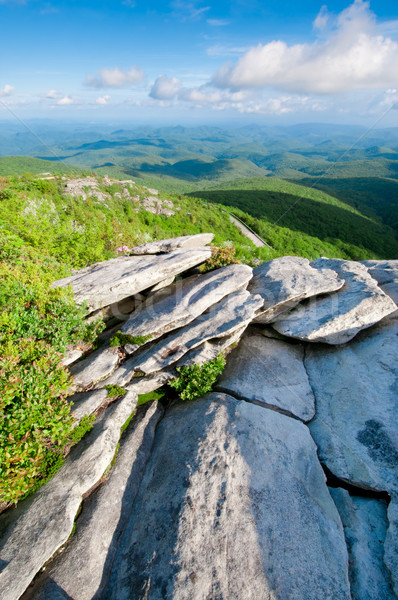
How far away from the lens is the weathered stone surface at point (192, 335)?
12054mm

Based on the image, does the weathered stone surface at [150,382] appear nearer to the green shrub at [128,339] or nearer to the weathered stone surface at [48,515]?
the green shrub at [128,339]

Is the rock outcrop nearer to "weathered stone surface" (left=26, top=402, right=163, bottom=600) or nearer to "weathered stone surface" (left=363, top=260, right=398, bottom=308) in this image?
"weathered stone surface" (left=26, top=402, right=163, bottom=600)

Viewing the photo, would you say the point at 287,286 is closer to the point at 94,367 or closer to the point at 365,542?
the point at 365,542

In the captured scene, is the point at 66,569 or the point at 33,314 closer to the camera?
the point at 66,569

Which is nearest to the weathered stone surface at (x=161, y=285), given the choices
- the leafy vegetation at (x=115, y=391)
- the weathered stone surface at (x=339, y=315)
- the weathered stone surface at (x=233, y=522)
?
the leafy vegetation at (x=115, y=391)

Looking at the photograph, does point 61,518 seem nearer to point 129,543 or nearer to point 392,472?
point 129,543

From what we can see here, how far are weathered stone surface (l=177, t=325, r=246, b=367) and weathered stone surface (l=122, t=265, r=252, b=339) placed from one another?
151 centimetres

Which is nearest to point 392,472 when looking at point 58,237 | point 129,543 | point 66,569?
point 129,543

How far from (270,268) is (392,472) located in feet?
39.0

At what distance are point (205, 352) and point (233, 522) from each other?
252 inches

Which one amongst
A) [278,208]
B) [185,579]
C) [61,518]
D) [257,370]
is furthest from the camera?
[278,208]

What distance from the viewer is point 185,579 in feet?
22.6

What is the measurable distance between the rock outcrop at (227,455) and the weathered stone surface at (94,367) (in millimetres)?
62

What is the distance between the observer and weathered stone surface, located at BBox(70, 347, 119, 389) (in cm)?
1130
